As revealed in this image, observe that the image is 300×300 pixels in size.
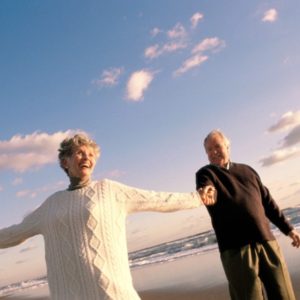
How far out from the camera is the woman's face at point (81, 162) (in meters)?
2.81

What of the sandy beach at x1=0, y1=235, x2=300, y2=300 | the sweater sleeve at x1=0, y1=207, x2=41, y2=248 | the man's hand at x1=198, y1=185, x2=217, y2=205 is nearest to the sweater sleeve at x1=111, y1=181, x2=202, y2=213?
the man's hand at x1=198, y1=185, x2=217, y2=205

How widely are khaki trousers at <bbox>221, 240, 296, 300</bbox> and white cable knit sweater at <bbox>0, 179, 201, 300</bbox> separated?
125 centimetres

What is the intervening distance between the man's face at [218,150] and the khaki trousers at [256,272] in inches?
31.8

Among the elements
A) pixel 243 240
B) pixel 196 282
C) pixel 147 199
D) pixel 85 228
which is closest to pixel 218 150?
pixel 243 240

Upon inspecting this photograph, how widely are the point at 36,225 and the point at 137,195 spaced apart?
0.64 meters

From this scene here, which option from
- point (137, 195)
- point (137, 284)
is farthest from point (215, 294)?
point (137, 195)

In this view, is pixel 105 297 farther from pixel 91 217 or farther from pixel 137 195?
pixel 137 195

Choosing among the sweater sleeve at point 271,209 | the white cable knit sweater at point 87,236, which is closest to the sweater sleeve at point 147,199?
the white cable knit sweater at point 87,236

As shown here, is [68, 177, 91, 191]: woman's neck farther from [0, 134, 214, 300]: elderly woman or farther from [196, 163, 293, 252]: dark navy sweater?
[196, 163, 293, 252]: dark navy sweater

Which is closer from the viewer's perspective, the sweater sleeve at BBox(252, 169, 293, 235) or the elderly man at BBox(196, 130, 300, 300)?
the elderly man at BBox(196, 130, 300, 300)

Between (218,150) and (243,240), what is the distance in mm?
862

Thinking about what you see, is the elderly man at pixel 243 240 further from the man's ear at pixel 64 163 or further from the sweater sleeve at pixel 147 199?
the man's ear at pixel 64 163

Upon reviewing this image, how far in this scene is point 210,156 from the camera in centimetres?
418

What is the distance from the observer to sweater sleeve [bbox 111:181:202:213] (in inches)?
108
